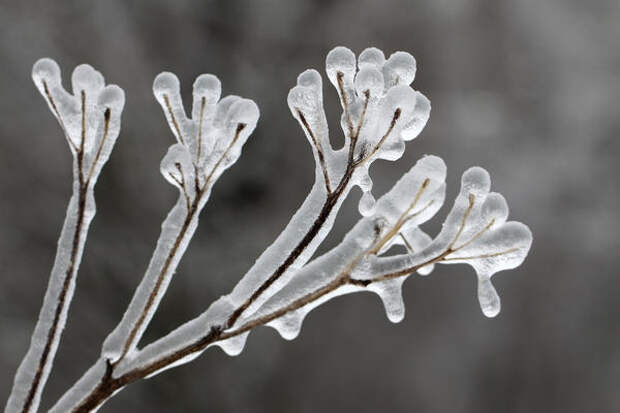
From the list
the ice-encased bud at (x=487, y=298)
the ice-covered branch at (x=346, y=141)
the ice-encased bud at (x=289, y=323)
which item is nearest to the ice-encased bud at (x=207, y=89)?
the ice-covered branch at (x=346, y=141)

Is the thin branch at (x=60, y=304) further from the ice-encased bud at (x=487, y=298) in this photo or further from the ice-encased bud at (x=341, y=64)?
the ice-encased bud at (x=487, y=298)

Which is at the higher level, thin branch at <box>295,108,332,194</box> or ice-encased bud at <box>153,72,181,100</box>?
ice-encased bud at <box>153,72,181,100</box>

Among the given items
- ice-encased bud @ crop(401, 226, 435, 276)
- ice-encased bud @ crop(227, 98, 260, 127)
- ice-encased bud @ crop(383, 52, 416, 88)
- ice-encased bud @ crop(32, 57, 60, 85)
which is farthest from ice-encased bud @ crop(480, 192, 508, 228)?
ice-encased bud @ crop(32, 57, 60, 85)

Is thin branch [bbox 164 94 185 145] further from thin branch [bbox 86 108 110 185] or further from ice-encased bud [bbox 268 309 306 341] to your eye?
ice-encased bud [bbox 268 309 306 341]

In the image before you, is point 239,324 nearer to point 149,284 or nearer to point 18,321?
point 149,284

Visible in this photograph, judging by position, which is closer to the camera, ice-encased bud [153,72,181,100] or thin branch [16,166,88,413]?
thin branch [16,166,88,413]

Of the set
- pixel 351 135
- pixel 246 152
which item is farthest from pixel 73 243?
pixel 246 152

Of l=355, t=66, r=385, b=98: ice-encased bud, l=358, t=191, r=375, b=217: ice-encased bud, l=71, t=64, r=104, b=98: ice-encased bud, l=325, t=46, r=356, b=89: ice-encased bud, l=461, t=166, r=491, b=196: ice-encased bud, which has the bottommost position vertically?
l=358, t=191, r=375, b=217: ice-encased bud
